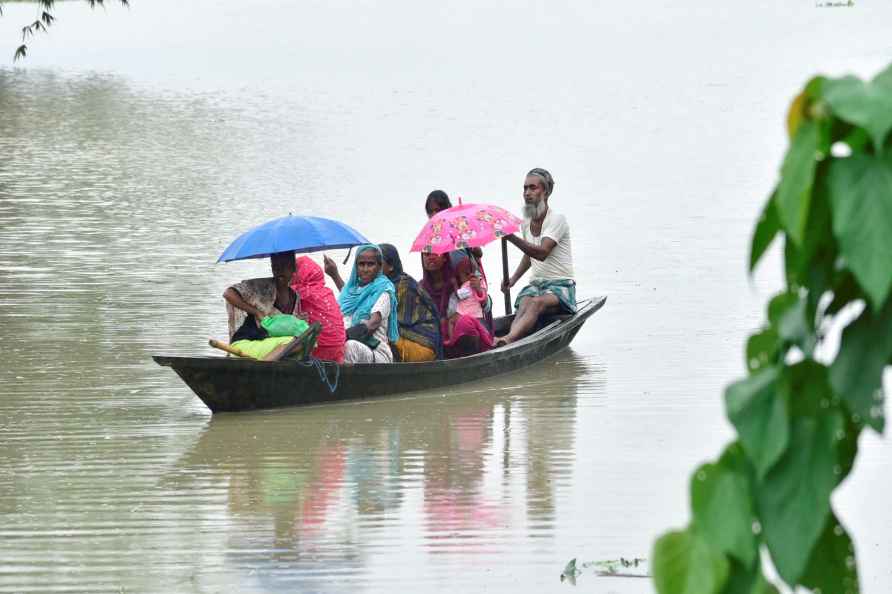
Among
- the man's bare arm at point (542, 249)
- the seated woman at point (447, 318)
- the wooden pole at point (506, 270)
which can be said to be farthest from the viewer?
the wooden pole at point (506, 270)

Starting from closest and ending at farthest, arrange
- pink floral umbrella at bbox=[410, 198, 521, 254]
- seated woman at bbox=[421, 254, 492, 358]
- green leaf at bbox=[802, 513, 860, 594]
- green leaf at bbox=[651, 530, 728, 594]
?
green leaf at bbox=[651, 530, 728, 594] < green leaf at bbox=[802, 513, 860, 594] < pink floral umbrella at bbox=[410, 198, 521, 254] < seated woman at bbox=[421, 254, 492, 358]

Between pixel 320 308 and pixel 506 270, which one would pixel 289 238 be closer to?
pixel 320 308

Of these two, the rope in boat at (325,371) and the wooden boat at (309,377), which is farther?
the rope in boat at (325,371)

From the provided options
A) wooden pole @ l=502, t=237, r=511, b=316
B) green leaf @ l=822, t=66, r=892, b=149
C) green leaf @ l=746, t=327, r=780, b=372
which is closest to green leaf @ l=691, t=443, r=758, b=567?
green leaf @ l=746, t=327, r=780, b=372

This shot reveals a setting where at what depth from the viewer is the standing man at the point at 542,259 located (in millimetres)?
11820

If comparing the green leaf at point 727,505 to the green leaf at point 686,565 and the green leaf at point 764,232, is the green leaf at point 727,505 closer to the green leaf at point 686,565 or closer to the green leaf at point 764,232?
the green leaf at point 686,565

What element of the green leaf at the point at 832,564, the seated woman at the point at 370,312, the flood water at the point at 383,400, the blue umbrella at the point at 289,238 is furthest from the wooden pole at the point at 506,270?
the green leaf at the point at 832,564

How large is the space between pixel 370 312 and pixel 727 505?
28.5ft

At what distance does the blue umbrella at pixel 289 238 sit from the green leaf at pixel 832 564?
799 cm

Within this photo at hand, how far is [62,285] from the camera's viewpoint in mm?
14508

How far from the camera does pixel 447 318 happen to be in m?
11.4

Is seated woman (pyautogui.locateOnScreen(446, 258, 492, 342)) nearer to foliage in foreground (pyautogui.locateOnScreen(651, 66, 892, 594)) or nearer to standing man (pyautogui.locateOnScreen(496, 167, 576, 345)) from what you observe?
standing man (pyautogui.locateOnScreen(496, 167, 576, 345))

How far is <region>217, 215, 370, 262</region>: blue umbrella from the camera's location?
9977mm

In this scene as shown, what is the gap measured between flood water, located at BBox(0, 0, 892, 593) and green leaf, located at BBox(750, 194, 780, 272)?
0.30 ft
